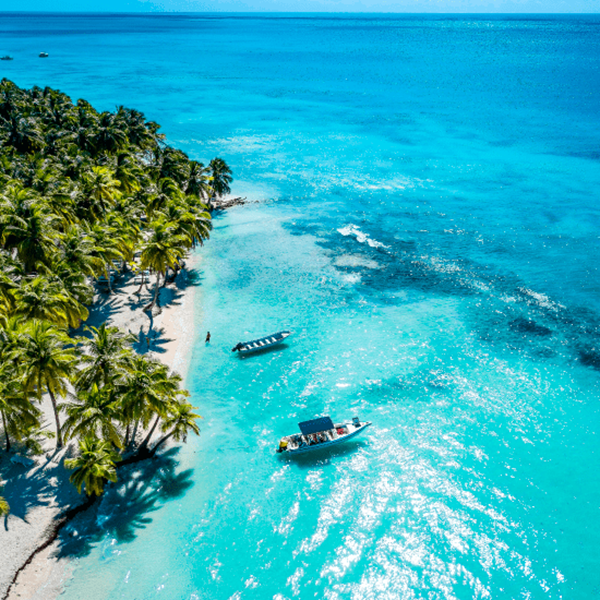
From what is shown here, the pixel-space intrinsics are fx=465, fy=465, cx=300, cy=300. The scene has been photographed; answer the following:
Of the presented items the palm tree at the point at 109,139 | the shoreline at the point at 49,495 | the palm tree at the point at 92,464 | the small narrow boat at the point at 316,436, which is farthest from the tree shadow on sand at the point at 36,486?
the palm tree at the point at 109,139

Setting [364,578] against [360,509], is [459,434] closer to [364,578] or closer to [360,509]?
[360,509]

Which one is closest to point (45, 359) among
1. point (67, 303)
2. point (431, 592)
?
point (67, 303)

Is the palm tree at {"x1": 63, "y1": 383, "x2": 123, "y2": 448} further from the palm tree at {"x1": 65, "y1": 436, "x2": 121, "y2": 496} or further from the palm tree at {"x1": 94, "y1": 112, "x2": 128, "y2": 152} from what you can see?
the palm tree at {"x1": 94, "y1": 112, "x2": 128, "y2": 152}

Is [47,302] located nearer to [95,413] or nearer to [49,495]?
[95,413]

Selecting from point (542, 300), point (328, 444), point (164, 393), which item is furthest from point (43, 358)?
point (542, 300)

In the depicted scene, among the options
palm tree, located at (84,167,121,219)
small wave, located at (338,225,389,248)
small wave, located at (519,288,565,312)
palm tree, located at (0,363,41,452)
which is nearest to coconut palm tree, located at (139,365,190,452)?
palm tree, located at (0,363,41,452)

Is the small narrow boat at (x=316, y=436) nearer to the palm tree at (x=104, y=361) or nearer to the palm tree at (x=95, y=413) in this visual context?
the palm tree at (x=95, y=413)

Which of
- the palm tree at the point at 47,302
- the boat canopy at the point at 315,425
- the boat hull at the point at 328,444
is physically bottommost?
the boat hull at the point at 328,444
